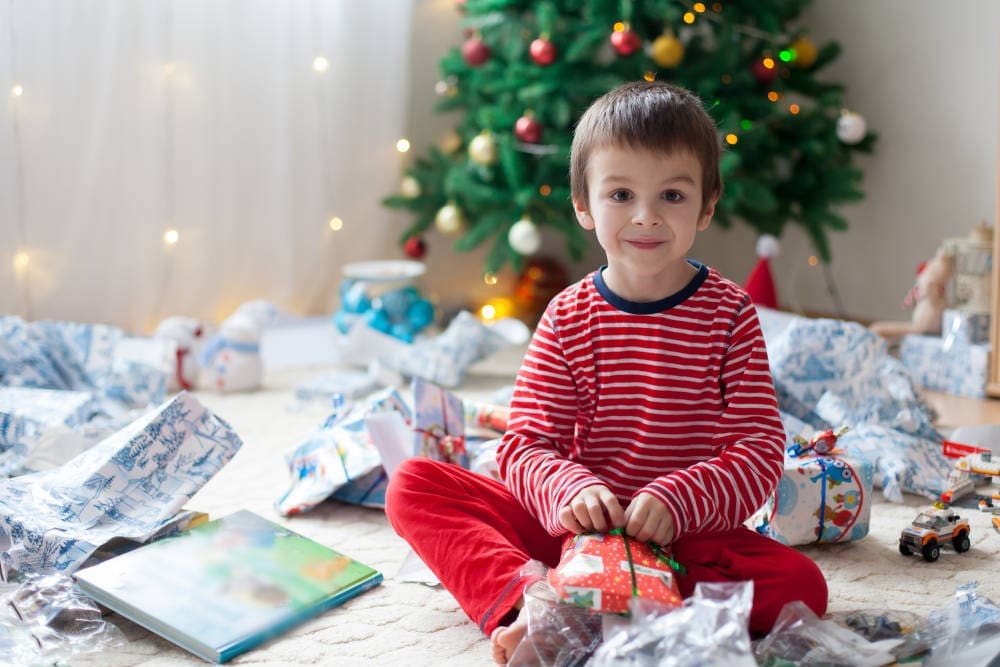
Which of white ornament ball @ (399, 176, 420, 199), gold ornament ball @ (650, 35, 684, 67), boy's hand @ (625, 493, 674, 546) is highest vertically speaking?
gold ornament ball @ (650, 35, 684, 67)

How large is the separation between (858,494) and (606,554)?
0.53 meters

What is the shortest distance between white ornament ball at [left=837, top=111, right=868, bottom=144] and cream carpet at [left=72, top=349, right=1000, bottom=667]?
126cm

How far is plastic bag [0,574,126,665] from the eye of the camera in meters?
1.18

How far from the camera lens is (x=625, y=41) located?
2443 millimetres

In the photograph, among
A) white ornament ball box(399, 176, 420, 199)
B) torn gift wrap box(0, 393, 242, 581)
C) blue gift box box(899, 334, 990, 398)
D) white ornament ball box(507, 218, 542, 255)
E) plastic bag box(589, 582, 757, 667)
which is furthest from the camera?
white ornament ball box(399, 176, 420, 199)

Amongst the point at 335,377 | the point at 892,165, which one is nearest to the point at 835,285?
the point at 892,165

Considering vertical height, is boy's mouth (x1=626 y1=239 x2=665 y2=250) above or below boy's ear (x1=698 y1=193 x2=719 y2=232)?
below

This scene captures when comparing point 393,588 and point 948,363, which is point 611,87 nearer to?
point 948,363

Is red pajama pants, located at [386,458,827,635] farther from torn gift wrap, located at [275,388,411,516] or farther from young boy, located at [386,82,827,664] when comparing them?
torn gift wrap, located at [275,388,411,516]

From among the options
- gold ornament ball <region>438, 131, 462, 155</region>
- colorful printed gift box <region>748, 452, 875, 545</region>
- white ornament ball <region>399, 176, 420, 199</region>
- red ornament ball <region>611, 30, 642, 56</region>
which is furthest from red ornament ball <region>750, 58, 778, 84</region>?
colorful printed gift box <region>748, 452, 875, 545</region>

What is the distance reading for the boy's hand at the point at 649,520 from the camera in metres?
1.12

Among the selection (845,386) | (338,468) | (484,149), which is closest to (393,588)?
(338,468)

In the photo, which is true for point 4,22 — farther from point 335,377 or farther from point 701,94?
point 701,94

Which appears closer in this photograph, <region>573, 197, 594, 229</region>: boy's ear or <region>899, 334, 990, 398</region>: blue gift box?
<region>573, 197, 594, 229</region>: boy's ear
